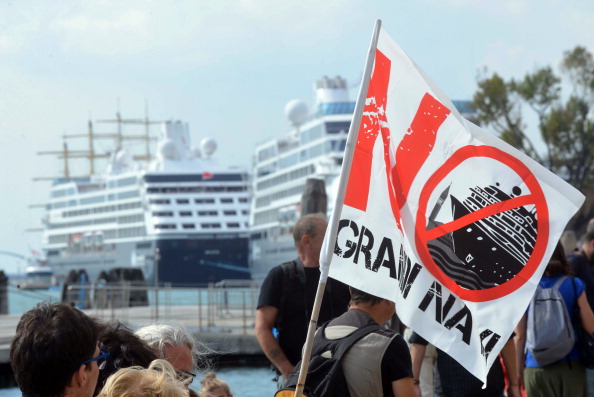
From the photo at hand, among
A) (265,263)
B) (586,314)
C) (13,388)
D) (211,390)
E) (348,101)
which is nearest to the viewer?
(211,390)

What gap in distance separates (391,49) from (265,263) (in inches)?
2641

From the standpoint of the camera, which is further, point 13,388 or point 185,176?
point 185,176

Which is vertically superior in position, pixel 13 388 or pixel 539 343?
pixel 539 343

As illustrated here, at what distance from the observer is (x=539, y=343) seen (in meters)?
5.93

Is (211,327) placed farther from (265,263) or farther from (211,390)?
(265,263)

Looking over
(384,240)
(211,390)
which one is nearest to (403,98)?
(384,240)

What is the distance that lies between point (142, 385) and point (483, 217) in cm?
178

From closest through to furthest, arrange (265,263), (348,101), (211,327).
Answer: (211,327), (348,101), (265,263)

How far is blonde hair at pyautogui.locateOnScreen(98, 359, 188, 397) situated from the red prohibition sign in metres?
1.52

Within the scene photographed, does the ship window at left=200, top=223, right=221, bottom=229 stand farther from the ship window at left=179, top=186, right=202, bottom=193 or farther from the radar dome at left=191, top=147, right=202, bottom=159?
the radar dome at left=191, top=147, right=202, bottom=159

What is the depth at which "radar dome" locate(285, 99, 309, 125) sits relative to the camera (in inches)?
2702

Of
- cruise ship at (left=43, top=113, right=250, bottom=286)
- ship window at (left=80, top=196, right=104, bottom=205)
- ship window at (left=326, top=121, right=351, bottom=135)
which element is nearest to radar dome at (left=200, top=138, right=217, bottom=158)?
cruise ship at (left=43, top=113, right=250, bottom=286)

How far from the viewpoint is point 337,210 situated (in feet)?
11.3

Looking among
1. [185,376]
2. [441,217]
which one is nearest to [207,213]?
[441,217]
